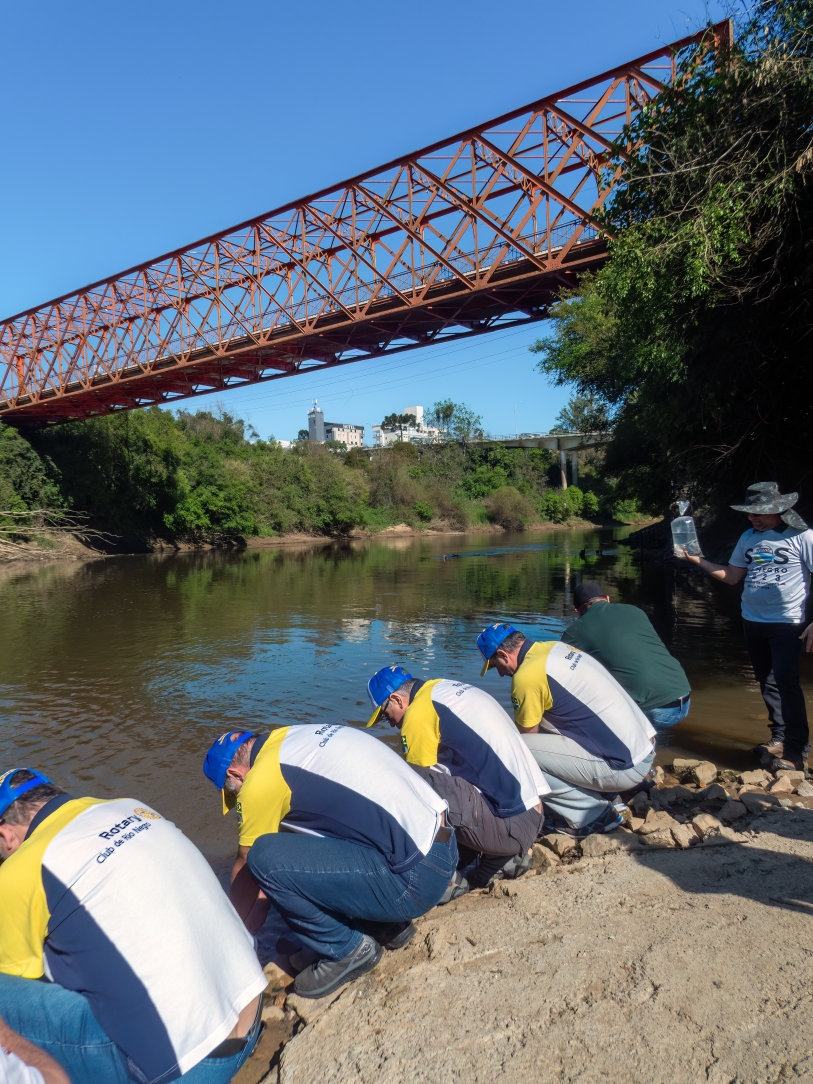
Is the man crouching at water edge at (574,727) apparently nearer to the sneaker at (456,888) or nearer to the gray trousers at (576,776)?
the gray trousers at (576,776)

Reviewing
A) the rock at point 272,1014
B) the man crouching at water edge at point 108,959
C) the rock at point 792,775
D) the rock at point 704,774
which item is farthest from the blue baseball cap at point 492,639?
the man crouching at water edge at point 108,959

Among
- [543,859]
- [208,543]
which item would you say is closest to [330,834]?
[543,859]

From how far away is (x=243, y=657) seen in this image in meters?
12.6

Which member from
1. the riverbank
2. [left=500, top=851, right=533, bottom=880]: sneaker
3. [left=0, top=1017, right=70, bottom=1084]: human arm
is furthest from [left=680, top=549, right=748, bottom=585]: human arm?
the riverbank

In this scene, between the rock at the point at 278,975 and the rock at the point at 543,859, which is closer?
the rock at the point at 278,975

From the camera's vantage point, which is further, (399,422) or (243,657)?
(399,422)

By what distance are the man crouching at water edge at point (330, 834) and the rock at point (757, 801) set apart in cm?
254

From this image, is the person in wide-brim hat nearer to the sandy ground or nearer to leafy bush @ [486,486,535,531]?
the sandy ground

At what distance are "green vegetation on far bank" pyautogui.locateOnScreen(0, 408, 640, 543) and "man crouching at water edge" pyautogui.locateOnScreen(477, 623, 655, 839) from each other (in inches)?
986

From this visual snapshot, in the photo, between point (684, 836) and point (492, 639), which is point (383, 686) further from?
point (684, 836)

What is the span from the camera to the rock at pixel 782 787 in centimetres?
548

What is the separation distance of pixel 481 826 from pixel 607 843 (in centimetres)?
101

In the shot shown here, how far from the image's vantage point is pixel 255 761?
3.37 meters

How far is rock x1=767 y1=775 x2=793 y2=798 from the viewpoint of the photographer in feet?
18.0
